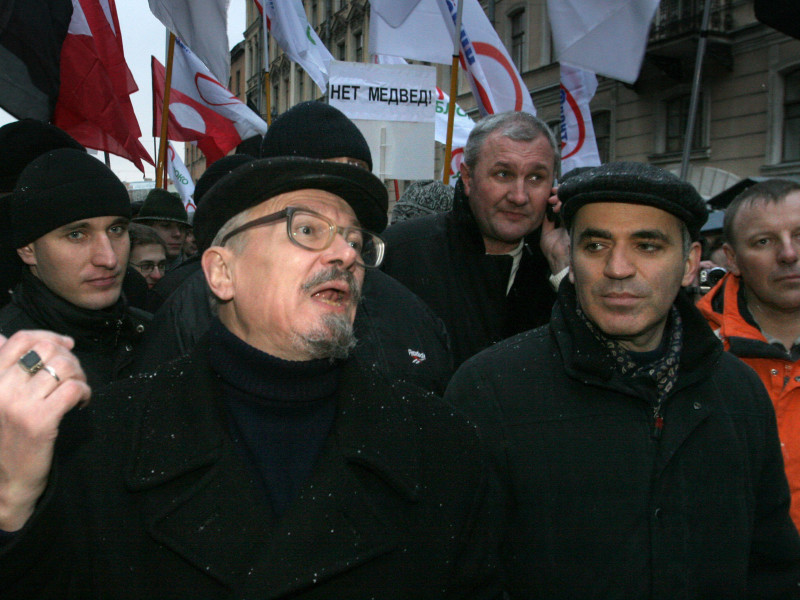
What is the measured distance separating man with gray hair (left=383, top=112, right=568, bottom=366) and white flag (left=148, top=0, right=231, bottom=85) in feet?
12.6

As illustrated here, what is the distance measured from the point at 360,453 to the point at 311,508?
0.17 meters

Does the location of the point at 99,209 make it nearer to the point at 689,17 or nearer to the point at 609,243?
the point at 609,243

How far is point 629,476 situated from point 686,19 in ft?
50.6

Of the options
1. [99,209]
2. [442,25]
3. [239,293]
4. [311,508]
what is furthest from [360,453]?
[442,25]

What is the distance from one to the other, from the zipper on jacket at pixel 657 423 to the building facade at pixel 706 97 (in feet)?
36.5

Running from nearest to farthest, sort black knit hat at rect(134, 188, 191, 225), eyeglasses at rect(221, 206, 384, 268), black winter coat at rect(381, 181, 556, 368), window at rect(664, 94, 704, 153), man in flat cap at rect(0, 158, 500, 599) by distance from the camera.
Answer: man in flat cap at rect(0, 158, 500, 599) < eyeglasses at rect(221, 206, 384, 268) < black winter coat at rect(381, 181, 556, 368) < black knit hat at rect(134, 188, 191, 225) < window at rect(664, 94, 704, 153)

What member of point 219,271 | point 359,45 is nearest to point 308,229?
point 219,271

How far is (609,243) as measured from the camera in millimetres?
2162

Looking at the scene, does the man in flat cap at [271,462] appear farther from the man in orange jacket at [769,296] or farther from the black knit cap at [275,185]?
the man in orange jacket at [769,296]

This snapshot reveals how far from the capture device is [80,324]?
8.46 feet

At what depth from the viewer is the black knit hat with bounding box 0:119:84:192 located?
3.26 m

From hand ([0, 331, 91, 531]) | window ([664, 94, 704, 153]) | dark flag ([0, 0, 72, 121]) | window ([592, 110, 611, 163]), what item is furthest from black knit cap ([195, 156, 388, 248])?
window ([592, 110, 611, 163])

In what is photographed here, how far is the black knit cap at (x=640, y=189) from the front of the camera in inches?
80.4

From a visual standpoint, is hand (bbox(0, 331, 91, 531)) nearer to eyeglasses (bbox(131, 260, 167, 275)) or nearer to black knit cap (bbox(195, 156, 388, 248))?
black knit cap (bbox(195, 156, 388, 248))
